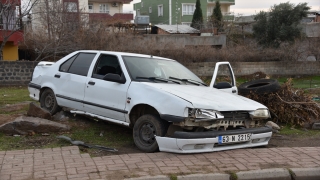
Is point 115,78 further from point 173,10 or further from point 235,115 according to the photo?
point 173,10

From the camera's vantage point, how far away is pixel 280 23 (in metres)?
29.6

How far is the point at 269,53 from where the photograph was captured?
1065 inches

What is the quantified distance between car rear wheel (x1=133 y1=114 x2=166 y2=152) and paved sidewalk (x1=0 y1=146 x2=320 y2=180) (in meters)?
0.24

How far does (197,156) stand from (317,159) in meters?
1.92

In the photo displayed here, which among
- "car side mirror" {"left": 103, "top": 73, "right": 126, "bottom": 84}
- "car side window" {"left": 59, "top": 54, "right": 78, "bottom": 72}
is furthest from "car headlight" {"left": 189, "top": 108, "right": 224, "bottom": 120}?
"car side window" {"left": 59, "top": 54, "right": 78, "bottom": 72}

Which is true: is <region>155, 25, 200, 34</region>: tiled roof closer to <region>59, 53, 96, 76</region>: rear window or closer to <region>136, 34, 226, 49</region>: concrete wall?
<region>136, 34, 226, 49</region>: concrete wall

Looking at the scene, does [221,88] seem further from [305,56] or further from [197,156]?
[305,56]

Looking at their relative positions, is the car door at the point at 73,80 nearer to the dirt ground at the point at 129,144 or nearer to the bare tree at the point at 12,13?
the dirt ground at the point at 129,144

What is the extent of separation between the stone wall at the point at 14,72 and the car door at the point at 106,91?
40.7 feet

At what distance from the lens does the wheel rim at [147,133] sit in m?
6.05

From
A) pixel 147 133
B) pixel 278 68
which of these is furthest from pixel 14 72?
pixel 278 68

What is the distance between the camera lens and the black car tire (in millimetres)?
9094

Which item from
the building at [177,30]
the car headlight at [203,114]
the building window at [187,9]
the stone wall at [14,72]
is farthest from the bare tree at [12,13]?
the building window at [187,9]

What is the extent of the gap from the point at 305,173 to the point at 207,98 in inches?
70.9
